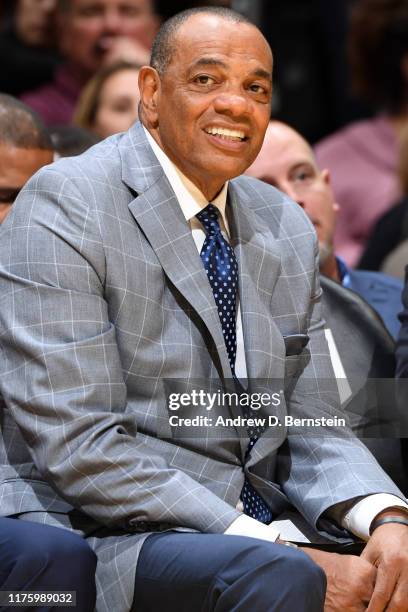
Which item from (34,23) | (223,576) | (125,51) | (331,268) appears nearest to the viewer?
(223,576)

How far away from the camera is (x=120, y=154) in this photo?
2838 millimetres

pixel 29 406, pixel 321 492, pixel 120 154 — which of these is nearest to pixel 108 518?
pixel 29 406

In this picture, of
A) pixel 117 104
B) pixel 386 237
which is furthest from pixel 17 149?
pixel 386 237

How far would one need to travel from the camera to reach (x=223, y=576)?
2400mm

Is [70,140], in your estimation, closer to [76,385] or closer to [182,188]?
[182,188]

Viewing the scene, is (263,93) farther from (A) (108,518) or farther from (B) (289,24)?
(B) (289,24)

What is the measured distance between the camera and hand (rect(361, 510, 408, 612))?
2568 mm

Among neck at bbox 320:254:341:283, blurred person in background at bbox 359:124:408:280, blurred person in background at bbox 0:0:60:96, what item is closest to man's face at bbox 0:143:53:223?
neck at bbox 320:254:341:283

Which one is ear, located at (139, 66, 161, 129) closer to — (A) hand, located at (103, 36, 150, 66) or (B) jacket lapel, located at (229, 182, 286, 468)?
(B) jacket lapel, located at (229, 182, 286, 468)

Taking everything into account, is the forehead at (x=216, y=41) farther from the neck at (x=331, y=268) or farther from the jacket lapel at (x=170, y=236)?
the neck at (x=331, y=268)

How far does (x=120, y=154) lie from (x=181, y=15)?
34 cm

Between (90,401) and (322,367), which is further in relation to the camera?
(322,367)

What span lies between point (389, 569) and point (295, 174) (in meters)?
1.60

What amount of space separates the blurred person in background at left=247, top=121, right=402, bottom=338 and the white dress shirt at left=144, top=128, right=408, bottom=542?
0.92 metres
